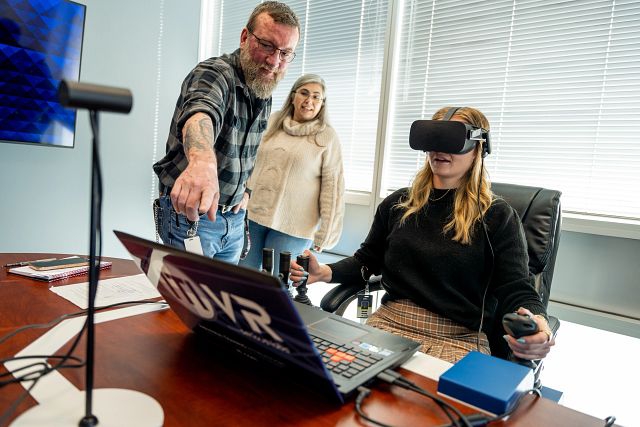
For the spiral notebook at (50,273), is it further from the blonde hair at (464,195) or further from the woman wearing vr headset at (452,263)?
the blonde hair at (464,195)

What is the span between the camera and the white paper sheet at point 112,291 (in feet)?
3.37

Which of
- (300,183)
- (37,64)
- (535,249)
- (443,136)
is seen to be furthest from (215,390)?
(37,64)

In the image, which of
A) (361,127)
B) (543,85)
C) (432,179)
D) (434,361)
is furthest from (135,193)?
(434,361)

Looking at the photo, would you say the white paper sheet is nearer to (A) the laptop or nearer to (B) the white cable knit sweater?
(A) the laptop

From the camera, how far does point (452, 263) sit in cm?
141

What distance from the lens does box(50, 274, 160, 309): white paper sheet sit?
40.5 inches

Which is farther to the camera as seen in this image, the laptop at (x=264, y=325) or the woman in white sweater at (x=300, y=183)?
the woman in white sweater at (x=300, y=183)

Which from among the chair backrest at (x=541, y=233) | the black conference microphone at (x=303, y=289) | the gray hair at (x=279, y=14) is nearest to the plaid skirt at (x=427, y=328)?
the chair backrest at (x=541, y=233)

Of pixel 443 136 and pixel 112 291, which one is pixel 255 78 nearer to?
pixel 443 136

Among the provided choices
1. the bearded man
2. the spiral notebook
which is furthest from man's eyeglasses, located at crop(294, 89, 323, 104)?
the spiral notebook

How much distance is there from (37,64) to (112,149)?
0.70 m

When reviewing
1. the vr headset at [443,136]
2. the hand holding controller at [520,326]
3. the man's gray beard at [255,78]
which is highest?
the man's gray beard at [255,78]

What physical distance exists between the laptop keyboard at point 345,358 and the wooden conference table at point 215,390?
1.7 inches

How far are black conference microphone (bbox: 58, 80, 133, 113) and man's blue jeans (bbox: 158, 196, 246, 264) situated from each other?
1198 millimetres
